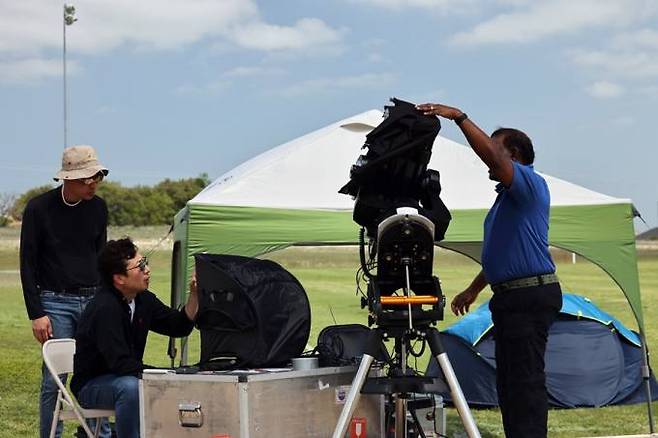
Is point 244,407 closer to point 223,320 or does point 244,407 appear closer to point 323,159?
point 223,320

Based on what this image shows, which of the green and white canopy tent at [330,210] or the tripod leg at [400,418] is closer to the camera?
the tripod leg at [400,418]

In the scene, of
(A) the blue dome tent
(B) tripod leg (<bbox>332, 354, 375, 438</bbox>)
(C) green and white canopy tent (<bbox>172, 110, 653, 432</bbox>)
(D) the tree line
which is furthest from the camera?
(D) the tree line

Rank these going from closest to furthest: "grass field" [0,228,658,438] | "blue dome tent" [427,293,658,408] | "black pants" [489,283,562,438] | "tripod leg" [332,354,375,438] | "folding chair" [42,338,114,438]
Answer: "tripod leg" [332,354,375,438] < "black pants" [489,283,562,438] < "folding chair" [42,338,114,438] < "grass field" [0,228,658,438] < "blue dome tent" [427,293,658,408]

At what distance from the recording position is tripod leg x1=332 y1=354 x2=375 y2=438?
3.64 m

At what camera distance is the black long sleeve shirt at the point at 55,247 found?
5012 millimetres

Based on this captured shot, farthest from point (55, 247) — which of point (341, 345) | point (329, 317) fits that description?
point (329, 317)

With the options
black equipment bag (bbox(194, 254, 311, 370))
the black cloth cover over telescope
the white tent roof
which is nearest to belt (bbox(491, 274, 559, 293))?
the black cloth cover over telescope

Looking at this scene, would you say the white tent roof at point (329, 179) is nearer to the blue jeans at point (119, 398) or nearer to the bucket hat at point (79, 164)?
the bucket hat at point (79, 164)

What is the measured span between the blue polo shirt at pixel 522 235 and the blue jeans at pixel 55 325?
6.92 feet

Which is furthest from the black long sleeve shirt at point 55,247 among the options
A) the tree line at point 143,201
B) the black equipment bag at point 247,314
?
the tree line at point 143,201

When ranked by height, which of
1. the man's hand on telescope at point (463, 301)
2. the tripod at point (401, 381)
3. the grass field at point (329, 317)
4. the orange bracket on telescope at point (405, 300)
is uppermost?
the orange bracket on telescope at point (405, 300)

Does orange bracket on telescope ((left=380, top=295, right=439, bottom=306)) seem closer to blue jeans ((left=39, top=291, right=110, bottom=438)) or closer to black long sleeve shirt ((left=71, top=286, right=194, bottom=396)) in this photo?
black long sleeve shirt ((left=71, top=286, right=194, bottom=396))

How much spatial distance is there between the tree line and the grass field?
41.9 ft

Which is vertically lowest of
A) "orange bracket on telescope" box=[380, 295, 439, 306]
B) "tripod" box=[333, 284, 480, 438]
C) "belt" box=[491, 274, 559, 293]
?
"tripod" box=[333, 284, 480, 438]
